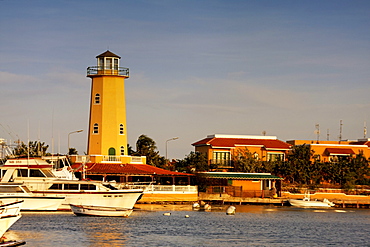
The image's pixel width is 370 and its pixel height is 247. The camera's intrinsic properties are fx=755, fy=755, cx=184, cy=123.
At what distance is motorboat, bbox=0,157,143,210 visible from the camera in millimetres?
58750

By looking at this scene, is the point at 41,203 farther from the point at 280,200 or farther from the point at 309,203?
the point at 280,200

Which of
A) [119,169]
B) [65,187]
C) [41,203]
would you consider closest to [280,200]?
[119,169]

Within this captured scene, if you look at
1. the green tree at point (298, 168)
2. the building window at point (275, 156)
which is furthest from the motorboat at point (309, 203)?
the building window at point (275, 156)

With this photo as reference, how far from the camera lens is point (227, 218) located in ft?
194

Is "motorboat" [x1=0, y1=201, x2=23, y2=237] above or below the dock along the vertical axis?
above

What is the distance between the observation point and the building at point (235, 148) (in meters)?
89.7

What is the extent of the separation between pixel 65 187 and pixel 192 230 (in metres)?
14.5

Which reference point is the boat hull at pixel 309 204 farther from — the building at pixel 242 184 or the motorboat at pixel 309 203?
the building at pixel 242 184

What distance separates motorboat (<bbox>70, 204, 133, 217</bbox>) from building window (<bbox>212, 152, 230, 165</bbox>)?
113ft

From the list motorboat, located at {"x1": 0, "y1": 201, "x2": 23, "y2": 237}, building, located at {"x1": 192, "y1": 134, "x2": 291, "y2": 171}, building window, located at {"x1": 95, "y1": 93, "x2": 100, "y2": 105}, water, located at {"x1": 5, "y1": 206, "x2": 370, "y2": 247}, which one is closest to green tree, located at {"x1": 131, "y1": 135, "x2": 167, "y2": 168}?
building, located at {"x1": 192, "y1": 134, "x2": 291, "y2": 171}

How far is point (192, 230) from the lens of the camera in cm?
4878

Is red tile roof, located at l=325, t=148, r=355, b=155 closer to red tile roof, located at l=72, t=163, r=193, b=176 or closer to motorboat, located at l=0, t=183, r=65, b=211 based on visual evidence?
red tile roof, located at l=72, t=163, r=193, b=176

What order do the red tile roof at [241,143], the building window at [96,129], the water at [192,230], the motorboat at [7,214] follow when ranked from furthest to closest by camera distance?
1. the red tile roof at [241,143]
2. the building window at [96,129]
3. the water at [192,230]
4. the motorboat at [7,214]

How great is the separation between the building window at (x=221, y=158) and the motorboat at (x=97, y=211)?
3446cm
